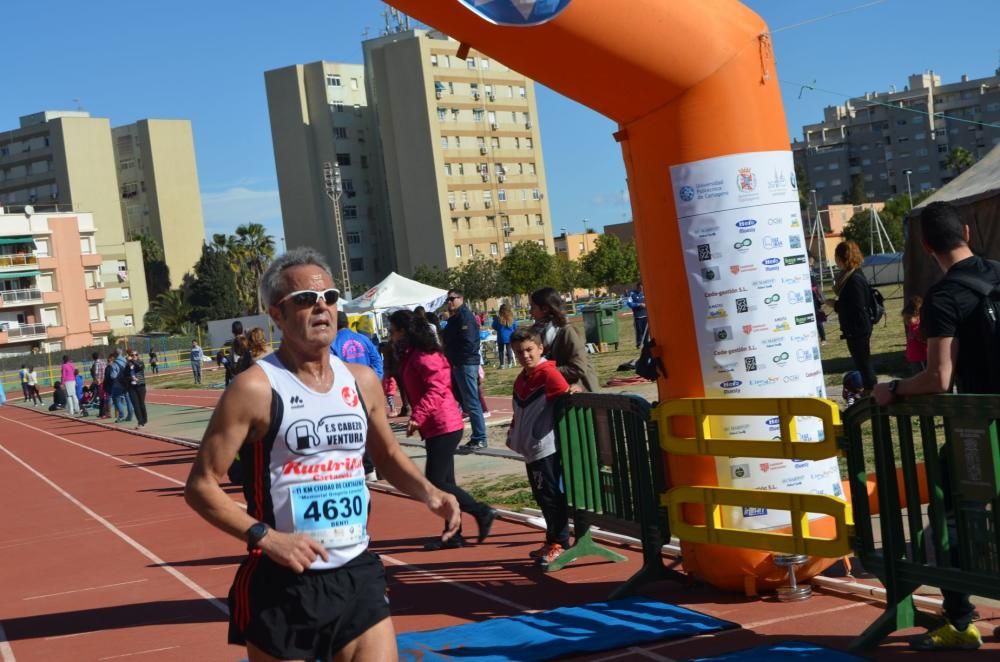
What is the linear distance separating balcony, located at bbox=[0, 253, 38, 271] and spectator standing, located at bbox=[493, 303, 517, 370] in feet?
243

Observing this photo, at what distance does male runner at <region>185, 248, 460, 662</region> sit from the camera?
3928mm

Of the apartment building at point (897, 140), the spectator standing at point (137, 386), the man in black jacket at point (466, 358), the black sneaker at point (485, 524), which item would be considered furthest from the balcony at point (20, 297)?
the apartment building at point (897, 140)

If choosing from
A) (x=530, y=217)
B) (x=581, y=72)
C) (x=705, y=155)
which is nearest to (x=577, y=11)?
(x=581, y=72)

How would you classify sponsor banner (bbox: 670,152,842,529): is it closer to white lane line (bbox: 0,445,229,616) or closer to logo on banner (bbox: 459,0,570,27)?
logo on banner (bbox: 459,0,570,27)

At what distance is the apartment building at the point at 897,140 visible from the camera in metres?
174

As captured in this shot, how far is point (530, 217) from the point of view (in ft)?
392

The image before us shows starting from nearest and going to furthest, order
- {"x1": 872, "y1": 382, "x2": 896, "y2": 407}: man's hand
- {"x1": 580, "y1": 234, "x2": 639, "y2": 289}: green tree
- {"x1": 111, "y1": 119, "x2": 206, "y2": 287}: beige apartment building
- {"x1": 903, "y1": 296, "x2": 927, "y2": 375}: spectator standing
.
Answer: {"x1": 872, "y1": 382, "x2": 896, "y2": 407}: man's hand
{"x1": 903, "y1": 296, "x2": 927, "y2": 375}: spectator standing
{"x1": 580, "y1": 234, "x2": 639, "y2": 289}: green tree
{"x1": 111, "y1": 119, "x2": 206, "y2": 287}: beige apartment building

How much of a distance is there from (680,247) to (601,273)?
92.9 meters

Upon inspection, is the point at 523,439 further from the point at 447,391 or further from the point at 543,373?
the point at 447,391

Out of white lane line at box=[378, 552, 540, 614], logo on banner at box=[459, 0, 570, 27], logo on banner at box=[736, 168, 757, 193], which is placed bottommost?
white lane line at box=[378, 552, 540, 614]

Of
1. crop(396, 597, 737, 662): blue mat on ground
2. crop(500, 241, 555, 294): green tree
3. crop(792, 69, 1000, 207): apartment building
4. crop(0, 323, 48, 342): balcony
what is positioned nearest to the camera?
crop(396, 597, 737, 662): blue mat on ground

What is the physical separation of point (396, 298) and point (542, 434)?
2836 centimetres

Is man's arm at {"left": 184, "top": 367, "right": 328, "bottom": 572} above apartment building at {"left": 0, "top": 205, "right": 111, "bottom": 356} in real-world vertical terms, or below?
below

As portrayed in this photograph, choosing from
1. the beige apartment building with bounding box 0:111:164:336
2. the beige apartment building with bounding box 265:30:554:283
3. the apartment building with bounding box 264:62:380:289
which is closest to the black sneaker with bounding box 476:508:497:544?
the beige apartment building with bounding box 265:30:554:283
